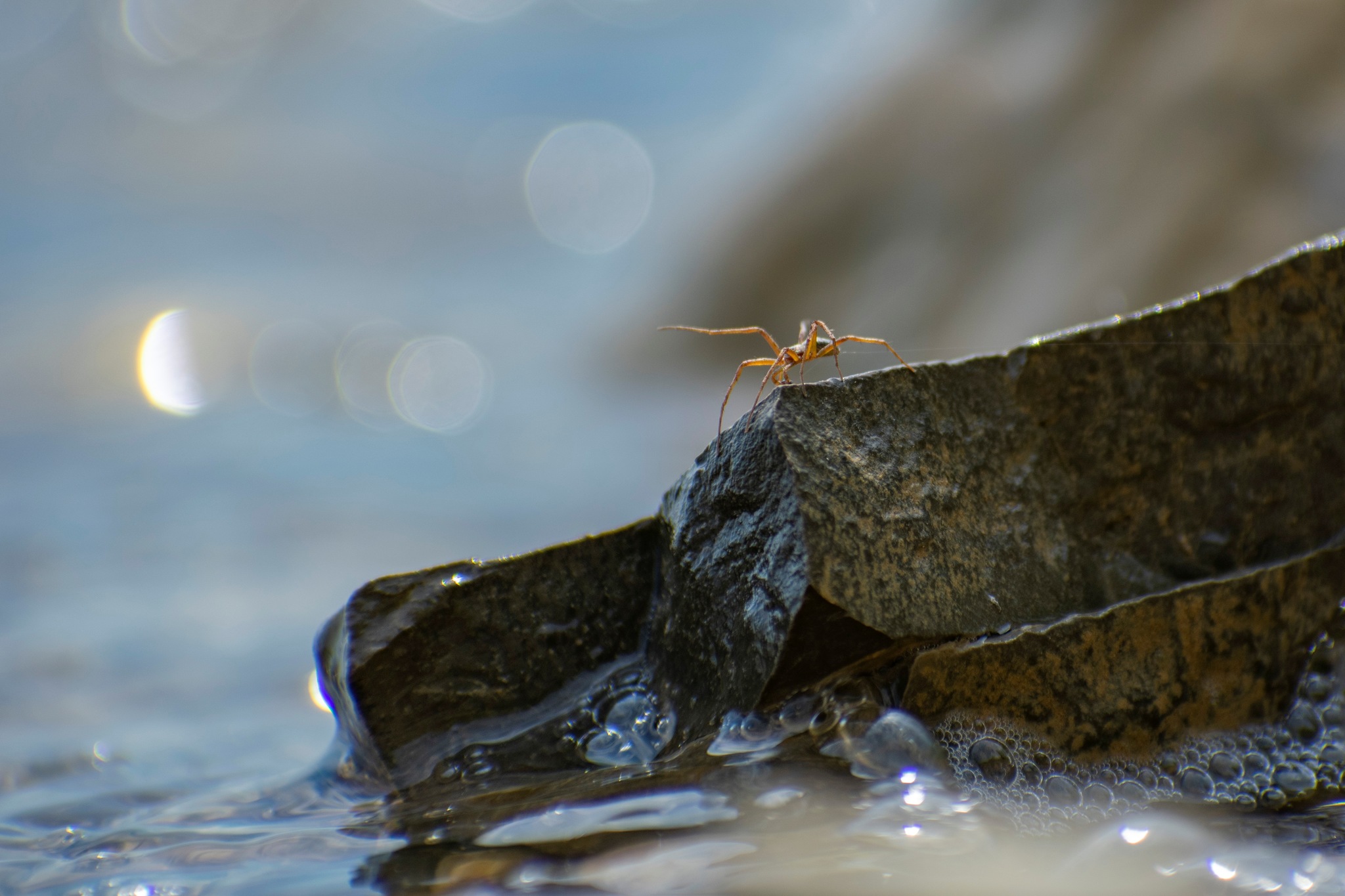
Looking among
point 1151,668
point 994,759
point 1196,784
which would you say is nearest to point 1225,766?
point 1196,784

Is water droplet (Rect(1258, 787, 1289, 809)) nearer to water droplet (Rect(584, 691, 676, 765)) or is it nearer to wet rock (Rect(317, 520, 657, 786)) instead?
water droplet (Rect(584, 691, 676, 765))

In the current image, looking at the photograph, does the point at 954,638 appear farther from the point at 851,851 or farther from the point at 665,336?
the point at 665,336

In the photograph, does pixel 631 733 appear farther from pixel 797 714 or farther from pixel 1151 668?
pixel 1151 668

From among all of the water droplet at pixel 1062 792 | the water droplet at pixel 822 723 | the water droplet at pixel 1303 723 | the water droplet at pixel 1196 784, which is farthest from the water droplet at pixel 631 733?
the water droplet at pixel 1303 723

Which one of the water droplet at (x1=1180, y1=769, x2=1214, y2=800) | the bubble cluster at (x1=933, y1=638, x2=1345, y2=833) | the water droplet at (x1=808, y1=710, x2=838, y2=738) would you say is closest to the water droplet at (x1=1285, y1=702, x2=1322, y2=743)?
the bubble cluster at (x1=933, y1=638, x2=1345, y2=833)

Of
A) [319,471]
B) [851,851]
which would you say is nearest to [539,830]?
[851,851]

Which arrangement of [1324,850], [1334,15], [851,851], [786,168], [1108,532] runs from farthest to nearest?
[786,168] < [1334,15] < [1108,532] < [1324,850] < [851,851]
